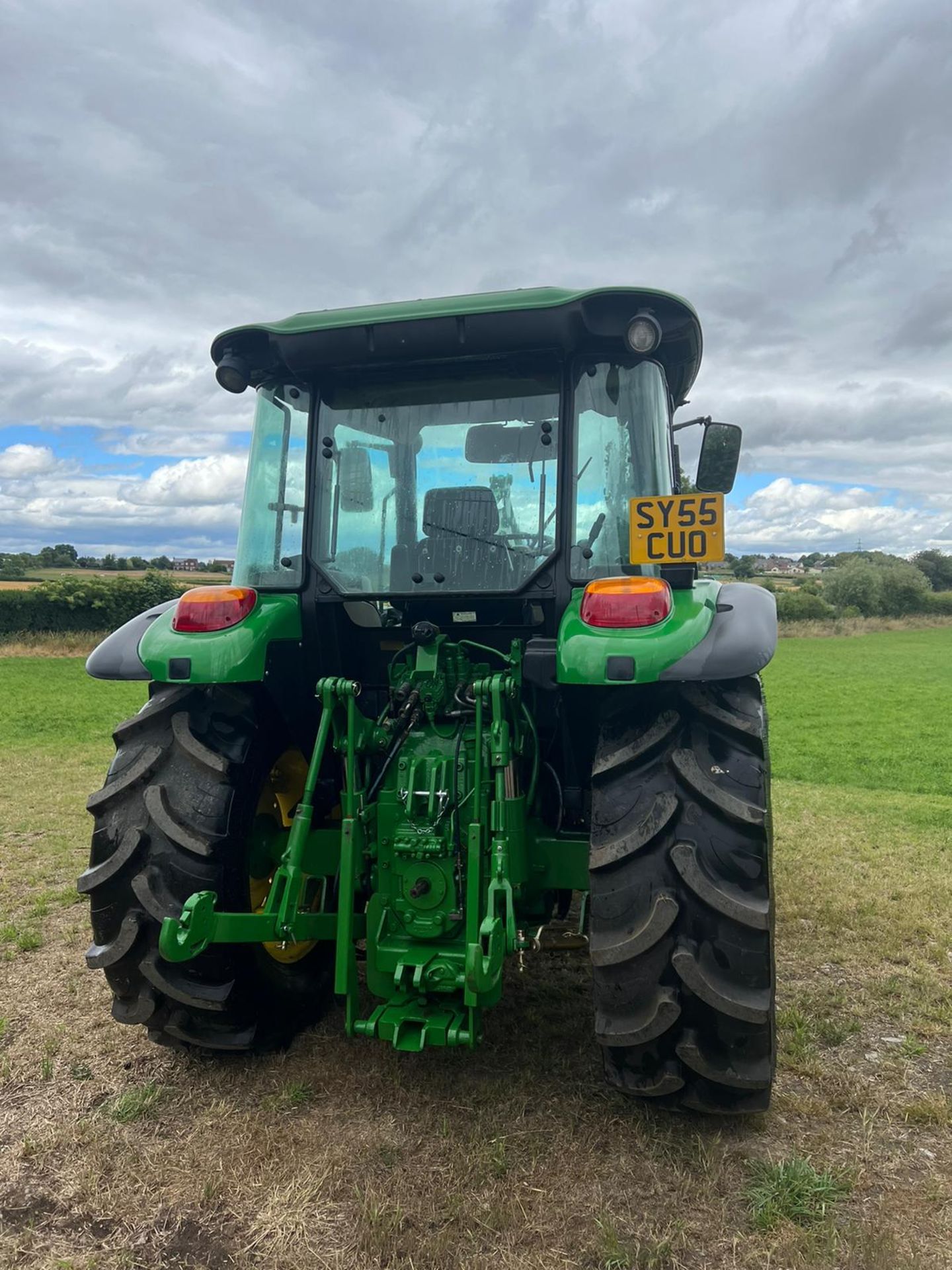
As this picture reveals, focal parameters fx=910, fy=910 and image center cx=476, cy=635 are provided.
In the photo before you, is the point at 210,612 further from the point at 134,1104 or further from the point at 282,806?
the point at 134,1104

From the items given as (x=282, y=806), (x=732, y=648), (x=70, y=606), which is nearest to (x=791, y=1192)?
(x=732, y=648)

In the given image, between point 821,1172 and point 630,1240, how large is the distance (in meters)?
0.66

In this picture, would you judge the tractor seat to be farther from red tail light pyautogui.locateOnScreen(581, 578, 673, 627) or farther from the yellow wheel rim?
the yellow wheel rim

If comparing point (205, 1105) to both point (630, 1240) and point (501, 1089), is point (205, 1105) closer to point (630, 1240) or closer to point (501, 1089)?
point (501, 1089)

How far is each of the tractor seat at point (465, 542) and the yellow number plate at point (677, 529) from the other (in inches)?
22.5

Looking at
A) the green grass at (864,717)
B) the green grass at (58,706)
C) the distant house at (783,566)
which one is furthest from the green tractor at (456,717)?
the distant house at (783,566)

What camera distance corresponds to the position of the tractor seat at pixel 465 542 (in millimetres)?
3336

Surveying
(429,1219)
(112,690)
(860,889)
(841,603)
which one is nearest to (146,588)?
(112,690)

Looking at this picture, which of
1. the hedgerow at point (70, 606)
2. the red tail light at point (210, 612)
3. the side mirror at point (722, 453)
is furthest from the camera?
the hedgerow at point (70, 606)

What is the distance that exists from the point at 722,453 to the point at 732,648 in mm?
1295

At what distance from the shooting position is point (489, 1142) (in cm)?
272

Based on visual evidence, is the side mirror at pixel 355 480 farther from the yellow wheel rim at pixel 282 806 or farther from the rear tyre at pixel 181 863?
the yellow wheel rim at pixel 282 806

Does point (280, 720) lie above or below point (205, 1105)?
above

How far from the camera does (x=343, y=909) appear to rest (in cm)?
290
